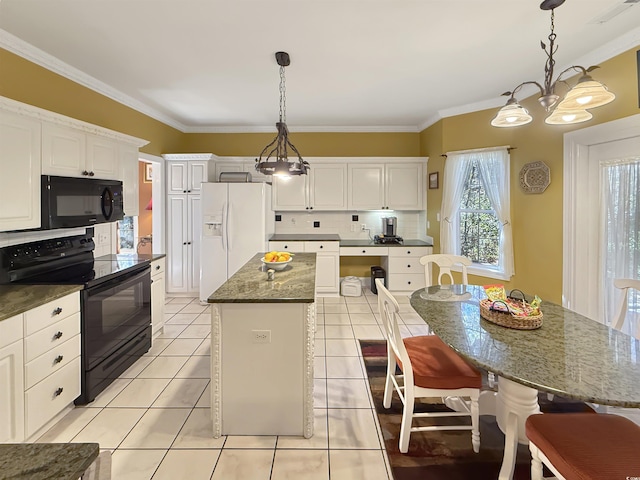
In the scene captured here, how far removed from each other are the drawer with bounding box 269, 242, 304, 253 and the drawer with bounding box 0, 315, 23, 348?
10.7 feet

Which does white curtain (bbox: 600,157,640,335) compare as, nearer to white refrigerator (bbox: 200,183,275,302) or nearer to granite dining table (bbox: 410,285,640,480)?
granite dining table (bbox: 410,285,640,480)

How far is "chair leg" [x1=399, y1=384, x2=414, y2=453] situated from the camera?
1795 millimetres

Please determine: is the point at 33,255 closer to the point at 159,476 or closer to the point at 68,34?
the point at 68,34

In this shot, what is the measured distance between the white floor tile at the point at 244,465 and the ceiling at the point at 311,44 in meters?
2.79

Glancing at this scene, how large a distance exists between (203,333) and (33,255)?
69.7 inches

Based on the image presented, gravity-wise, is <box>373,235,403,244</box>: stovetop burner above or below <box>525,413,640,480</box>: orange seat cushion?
above

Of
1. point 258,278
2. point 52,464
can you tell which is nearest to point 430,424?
point 258,278

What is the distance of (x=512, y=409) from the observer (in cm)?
179

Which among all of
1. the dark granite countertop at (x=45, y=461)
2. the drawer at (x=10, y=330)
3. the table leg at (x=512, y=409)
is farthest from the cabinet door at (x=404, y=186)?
the dark granite countertop at (x=45, y=461)

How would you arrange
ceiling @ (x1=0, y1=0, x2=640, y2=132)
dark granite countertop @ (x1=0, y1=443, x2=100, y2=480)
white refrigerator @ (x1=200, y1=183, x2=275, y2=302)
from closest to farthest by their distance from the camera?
dark granite countertop @ (x1=0, y1=443, x2=100, y2=480) → ceiling @ (x1=0, y1=0, x2=640, y2=132) → white refrigerator @ (x1=200, y1=183, x2=275, y2=302)

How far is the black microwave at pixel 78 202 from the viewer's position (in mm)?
2350

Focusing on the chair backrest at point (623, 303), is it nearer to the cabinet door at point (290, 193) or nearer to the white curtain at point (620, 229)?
the white curtain at point (620, 229)

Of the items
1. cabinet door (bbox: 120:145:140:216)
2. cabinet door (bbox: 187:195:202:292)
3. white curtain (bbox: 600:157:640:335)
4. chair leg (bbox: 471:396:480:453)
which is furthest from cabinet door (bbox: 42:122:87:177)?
white curtain (bbox: 600:157:640:335)

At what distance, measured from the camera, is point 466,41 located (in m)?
2.59
